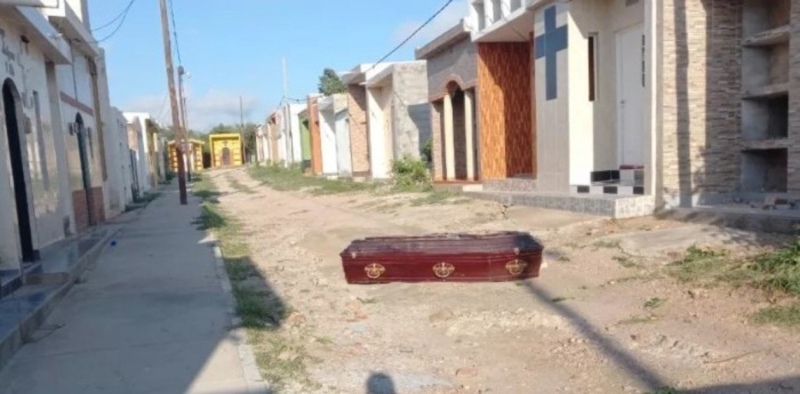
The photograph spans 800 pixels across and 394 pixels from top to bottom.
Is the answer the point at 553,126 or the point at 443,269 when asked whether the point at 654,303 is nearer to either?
the point at 443,269

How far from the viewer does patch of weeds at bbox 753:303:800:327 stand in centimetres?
449

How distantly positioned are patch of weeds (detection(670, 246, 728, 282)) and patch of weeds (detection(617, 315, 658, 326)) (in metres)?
1.00

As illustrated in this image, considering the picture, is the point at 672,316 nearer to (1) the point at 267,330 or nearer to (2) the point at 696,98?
(1) the point at 267,330

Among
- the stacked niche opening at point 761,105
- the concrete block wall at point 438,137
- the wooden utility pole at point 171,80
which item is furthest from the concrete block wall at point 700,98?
the wooden utility pole at point 171,80

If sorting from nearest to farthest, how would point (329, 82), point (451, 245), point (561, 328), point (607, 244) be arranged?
point (561, 328)
point (451, 245)
point (607, 244)
point (329, 82)

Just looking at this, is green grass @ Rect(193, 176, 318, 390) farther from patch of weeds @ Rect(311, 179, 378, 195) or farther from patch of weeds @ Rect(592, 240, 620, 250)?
patch of weeds @ Rect(311, 179, 378, 195)

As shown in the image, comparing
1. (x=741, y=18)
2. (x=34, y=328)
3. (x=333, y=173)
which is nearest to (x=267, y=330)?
(x=34, y=328)

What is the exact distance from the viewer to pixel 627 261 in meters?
7.02

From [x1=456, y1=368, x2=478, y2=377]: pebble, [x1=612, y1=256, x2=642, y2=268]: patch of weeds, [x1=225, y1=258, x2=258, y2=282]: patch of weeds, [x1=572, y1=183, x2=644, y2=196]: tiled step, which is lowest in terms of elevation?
[x1=456, y1=368, x2=478, y2=377]: pebble

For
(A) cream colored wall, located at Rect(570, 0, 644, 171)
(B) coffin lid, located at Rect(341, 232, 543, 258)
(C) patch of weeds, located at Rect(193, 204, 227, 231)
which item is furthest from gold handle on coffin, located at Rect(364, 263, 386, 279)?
(C) patch of weeds, located at Rect(193, 204, 227, 231)

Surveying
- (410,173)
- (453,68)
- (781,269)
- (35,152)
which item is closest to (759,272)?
(781,269)

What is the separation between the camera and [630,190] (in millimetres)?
10172

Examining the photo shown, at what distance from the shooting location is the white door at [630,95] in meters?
10.7

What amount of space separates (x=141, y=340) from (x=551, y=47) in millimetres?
9135
